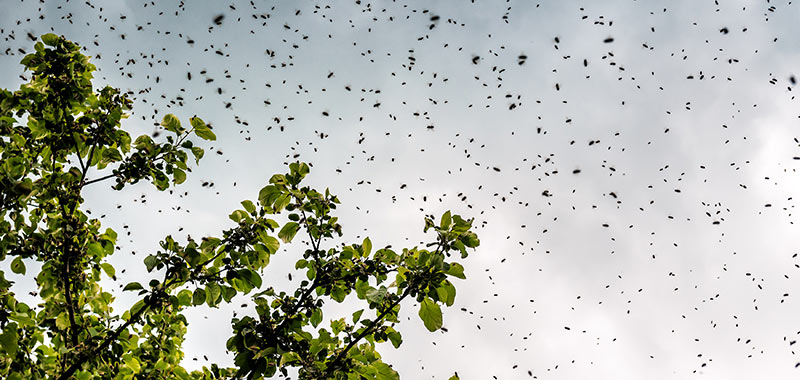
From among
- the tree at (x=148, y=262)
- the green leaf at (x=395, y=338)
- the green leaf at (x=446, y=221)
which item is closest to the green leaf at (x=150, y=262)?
the tree at (x=148, y=262)

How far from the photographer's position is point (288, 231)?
433 cm

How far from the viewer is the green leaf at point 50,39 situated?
4.75 metres

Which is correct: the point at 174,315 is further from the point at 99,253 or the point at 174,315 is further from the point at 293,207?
the point at 293,207

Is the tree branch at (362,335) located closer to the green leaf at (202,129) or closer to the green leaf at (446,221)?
the green leaf at (446,221)

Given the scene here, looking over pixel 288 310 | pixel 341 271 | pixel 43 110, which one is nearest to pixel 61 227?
pixel 43 110

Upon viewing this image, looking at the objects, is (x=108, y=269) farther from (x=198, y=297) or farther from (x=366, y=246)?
(x=366, y=246)

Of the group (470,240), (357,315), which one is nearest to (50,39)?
(357,315)

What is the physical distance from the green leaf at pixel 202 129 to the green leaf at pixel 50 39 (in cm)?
155

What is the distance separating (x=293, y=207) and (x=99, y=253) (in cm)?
198

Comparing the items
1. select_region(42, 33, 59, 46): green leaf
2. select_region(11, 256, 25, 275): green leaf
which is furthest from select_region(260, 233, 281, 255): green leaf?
select_region(42, 33, 59, 46): green leaf

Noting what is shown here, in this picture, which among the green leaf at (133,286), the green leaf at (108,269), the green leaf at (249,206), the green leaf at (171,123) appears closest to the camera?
the green leaf at (133,286)

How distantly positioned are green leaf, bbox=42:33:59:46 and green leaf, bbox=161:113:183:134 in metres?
1.36

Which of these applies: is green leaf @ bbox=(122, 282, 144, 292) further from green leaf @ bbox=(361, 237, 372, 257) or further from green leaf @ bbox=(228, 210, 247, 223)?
green leaf @ bbox=(361, 237, 372, 257)

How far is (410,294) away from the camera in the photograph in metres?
3.79
